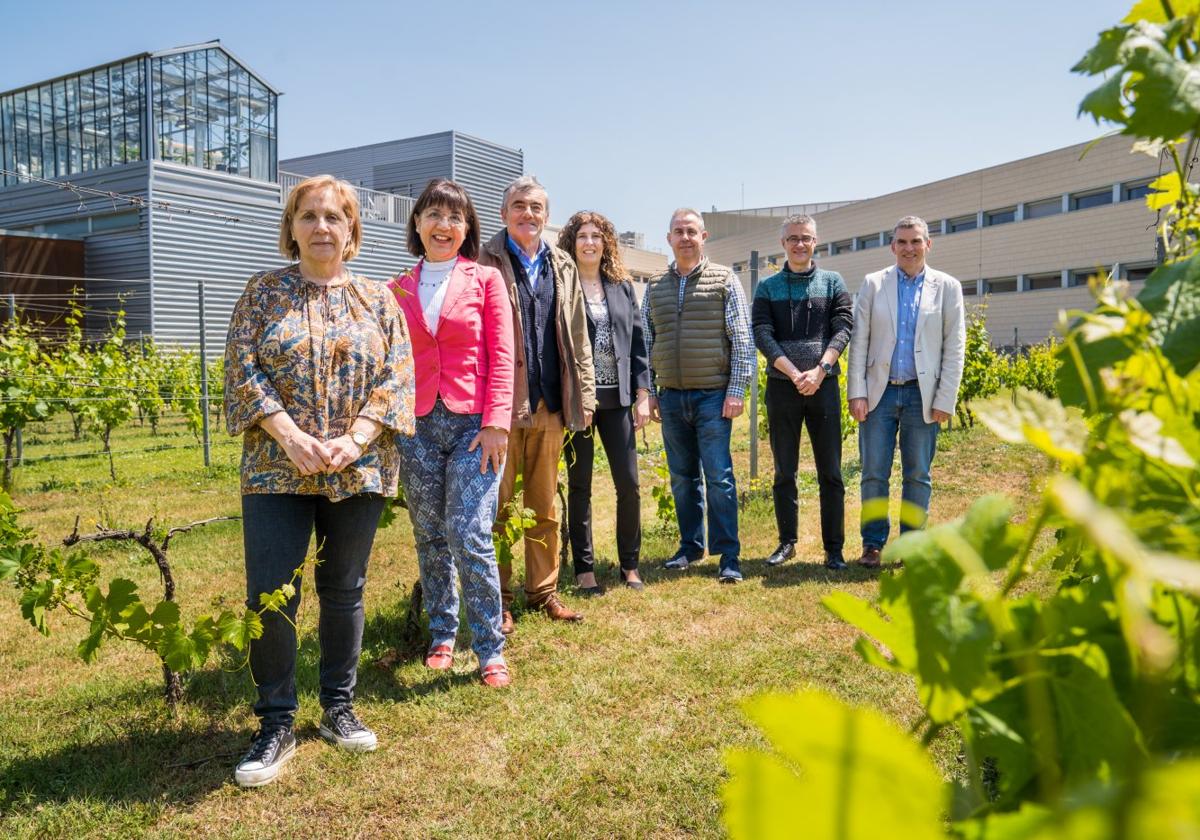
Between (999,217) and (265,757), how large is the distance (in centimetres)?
3294

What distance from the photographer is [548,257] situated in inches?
160

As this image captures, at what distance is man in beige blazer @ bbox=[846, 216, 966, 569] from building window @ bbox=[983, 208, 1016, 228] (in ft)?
93.9

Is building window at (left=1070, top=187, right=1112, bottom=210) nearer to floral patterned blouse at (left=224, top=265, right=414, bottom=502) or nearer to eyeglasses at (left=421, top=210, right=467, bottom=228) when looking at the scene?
eyeglasses at (left=421, top=210, right=467, bottom=228)

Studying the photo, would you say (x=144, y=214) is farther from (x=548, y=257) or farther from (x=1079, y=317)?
(x=1079, y=317)

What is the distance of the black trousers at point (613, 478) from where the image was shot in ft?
15.1

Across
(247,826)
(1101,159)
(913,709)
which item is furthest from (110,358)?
(1101,159)

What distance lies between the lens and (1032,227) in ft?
94.0

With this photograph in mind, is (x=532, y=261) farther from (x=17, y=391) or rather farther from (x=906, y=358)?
(x=17, y=391)

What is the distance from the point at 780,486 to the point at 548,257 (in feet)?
7.39

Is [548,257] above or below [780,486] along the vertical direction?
above

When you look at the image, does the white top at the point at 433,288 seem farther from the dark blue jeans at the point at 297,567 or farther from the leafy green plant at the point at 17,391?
the leafy green plant at the point at 17,391

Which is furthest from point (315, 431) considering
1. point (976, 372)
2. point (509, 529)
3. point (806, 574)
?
point (976, 372)

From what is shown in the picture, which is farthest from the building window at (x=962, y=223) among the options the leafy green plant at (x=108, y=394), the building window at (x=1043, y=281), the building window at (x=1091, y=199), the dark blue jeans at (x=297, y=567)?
the dark blue jeans at (x=297, y=567)

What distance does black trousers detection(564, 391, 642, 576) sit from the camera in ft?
15.1
